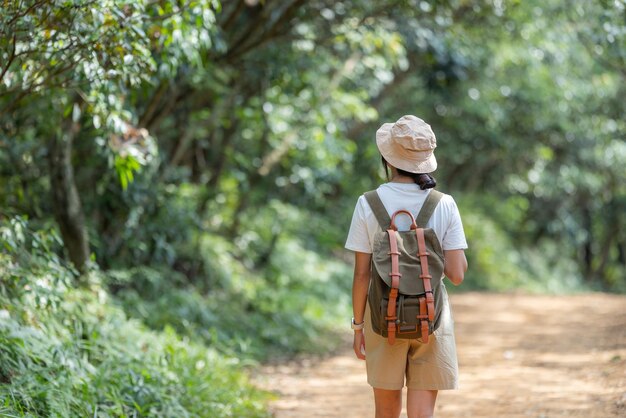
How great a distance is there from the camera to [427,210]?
4.04 meters

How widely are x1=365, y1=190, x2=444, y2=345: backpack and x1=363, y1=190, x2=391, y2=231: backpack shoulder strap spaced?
40 millimetres

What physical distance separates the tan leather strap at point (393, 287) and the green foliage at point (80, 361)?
2.32m

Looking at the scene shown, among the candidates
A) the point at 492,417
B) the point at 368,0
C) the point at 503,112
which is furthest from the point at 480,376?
the point at 503,112

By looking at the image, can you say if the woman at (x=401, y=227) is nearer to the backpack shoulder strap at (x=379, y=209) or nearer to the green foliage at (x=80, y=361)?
the backpack shoulder strap at (x=379, y=209)

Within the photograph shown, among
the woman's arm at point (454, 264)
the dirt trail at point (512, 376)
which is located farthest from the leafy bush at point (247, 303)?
the woman's arm at point (454, 264)

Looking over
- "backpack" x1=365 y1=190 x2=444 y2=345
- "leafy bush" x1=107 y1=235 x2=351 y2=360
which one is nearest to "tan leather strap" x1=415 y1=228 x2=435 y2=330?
"backpack" x1=365 y1=190 x2=444 y2=345

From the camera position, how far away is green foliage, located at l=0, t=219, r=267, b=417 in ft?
17.8

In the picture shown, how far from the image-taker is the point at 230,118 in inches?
507

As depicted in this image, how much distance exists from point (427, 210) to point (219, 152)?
9.28 metres

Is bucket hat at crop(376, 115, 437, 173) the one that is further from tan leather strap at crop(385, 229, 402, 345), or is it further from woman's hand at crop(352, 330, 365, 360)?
woman's hand at crop(352, 330, 365, 360)

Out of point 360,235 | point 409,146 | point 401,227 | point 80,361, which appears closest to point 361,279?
point 360,235

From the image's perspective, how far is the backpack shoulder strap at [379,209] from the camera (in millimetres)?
4031

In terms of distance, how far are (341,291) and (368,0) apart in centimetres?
626

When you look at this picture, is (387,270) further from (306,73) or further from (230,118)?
(230,118)
